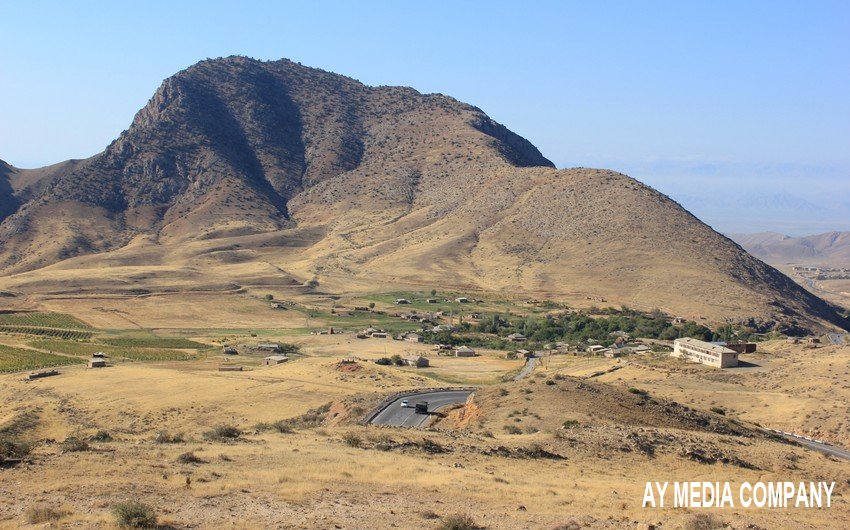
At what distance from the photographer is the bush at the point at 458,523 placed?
65.1ft

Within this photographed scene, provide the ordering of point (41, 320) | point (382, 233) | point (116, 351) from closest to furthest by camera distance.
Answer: point (116, 351) < point (41, 320) < point (382, 233)

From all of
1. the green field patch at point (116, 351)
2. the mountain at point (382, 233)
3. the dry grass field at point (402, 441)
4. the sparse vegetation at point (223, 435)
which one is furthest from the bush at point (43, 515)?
the mountain at point (382, 233)

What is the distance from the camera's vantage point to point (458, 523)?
65.2ft

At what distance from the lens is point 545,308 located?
11556 centimetres

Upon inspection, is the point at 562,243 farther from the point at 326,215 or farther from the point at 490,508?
the point at 490,508

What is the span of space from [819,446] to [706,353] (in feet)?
82.3

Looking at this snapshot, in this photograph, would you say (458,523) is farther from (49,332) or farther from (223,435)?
(49,332)

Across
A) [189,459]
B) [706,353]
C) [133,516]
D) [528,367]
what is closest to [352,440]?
[189,459]

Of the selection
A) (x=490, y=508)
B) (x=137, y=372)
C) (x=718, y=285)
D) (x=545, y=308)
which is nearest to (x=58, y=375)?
(x=137, y=372)

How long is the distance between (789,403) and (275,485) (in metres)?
41.5

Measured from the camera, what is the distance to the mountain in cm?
12606

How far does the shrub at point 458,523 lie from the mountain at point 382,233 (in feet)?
315

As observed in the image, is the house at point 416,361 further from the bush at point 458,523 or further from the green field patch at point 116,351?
the bush at point 458,523

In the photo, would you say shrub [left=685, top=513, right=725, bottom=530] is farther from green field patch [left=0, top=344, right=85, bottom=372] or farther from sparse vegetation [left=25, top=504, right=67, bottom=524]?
green field patch [left=0, top=344, right=85, bottom=372]
